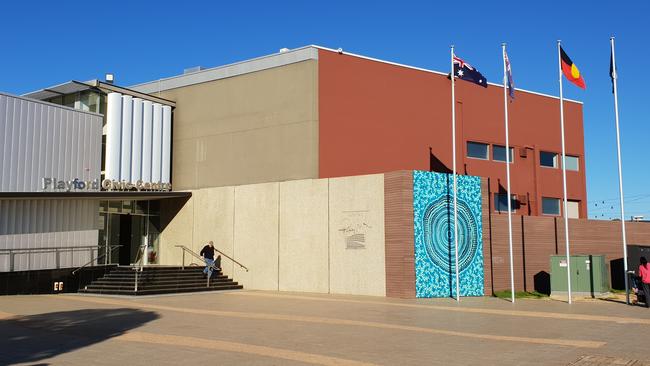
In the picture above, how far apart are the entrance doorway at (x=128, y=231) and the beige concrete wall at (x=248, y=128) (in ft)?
7.35

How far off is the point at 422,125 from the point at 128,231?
15.2m

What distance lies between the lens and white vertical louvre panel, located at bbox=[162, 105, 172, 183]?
32250mm

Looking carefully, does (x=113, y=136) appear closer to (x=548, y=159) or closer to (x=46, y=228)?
(x=46, y=228)

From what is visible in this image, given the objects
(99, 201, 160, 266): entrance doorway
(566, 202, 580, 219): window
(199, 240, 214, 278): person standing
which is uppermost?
(566, 202, 580, 219): window

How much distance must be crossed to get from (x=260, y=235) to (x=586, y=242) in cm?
1515

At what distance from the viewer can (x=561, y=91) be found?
22.4 m

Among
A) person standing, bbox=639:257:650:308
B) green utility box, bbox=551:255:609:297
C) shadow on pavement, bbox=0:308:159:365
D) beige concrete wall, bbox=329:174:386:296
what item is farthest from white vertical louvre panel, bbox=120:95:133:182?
person standing, bbox=639:257:650:308

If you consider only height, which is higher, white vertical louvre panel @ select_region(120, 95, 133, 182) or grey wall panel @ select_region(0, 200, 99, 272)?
white vertical louvre panel @ select_region(120, 95, 133, 182)

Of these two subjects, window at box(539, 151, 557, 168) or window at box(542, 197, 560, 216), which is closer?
window at box(542, 197, 560, 216)

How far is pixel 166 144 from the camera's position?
32.4m

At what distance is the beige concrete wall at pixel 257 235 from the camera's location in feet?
89.7

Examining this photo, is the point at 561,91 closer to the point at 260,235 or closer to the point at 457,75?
the point at 457,75

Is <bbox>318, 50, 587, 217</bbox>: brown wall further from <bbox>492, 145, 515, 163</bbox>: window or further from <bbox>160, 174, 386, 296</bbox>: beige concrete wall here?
<bbox>160, 174, 386, 296</bbox>: beige concrete wall

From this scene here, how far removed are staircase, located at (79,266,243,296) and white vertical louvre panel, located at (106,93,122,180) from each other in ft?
15.9
